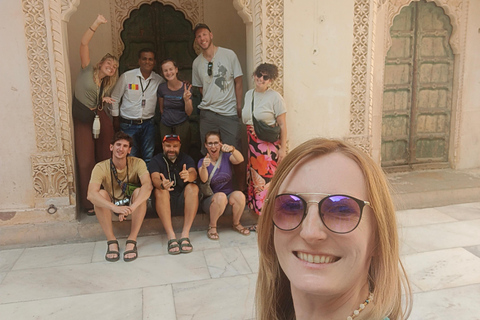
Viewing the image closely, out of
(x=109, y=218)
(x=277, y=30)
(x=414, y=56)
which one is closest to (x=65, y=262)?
(x=109, y=218)

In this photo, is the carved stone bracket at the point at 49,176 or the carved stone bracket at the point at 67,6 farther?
the carved stone bracket at the point at 49,176

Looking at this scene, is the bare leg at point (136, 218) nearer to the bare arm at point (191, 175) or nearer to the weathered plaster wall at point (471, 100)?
the bare arm at point (191, 175)

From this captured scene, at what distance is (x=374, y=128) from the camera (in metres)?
6.04

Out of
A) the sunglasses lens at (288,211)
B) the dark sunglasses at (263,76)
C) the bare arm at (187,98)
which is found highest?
the dark sunglasses at (263,76)

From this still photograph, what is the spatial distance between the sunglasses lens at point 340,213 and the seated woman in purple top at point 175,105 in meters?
3.91

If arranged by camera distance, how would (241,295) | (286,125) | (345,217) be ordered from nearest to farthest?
(345,217) < (241,295) < (286,125)

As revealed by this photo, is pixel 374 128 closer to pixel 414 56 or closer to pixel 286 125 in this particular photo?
pixel 414 56

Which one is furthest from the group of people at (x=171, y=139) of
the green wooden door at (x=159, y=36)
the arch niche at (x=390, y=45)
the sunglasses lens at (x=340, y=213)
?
the sunglasses lens at (x=340, y=213)

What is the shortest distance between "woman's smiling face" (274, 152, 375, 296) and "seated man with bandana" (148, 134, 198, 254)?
3.27m

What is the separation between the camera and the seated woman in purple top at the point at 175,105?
16.1 ft

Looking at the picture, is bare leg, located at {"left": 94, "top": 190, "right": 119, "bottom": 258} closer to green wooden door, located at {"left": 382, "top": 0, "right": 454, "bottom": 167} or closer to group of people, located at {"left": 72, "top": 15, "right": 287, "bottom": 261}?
group of people, located at {"left": 72, "top": 15, "right": 287, "bottom": 261}

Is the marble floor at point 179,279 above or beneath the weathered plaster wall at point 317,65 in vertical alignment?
beneath

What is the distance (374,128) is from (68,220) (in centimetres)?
405

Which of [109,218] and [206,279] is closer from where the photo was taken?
[206,279]
